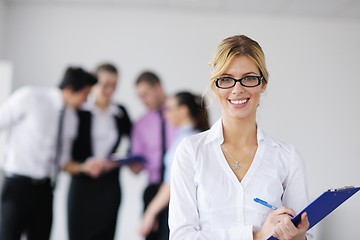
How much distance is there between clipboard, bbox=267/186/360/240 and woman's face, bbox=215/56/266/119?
21 cm

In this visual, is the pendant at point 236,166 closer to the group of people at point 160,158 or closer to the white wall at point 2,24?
the group of people at point 160,158

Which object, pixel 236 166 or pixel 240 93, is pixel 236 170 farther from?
pixel 240 93

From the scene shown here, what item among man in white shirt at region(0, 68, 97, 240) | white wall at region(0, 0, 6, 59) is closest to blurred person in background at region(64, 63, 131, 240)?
man in white shirt at region(0, 68, 97, 240)

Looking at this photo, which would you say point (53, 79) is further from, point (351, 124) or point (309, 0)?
point (351, 124)

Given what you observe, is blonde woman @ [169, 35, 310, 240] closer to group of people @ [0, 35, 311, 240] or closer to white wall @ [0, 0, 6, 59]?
group of people @ [0, 35, 311, 240]

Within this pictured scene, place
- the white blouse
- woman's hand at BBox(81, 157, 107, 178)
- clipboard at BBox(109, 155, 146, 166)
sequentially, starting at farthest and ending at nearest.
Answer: clipboard at BBox(109, 155, 146, 166) → woman's hand at BBox(81, 157, 107, 178) → the white blouse

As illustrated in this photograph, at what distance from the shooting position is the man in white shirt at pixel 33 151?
271cm

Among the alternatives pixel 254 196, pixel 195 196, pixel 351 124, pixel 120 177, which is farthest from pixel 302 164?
pixel 120 177

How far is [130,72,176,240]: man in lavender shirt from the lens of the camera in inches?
133

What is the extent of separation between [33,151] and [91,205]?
624 millimetres

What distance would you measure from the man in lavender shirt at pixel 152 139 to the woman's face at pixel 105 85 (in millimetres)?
232

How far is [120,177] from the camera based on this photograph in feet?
11.9

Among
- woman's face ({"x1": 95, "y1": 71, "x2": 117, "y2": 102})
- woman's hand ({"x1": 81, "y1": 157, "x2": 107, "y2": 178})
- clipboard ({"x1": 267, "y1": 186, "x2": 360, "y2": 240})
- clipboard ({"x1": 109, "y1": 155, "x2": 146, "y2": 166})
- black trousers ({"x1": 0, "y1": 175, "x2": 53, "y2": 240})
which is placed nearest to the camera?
Result: clipboard ({"x1": 267, "y1": 186, "x2": 360, "y2": 240})

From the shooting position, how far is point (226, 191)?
929 mm
